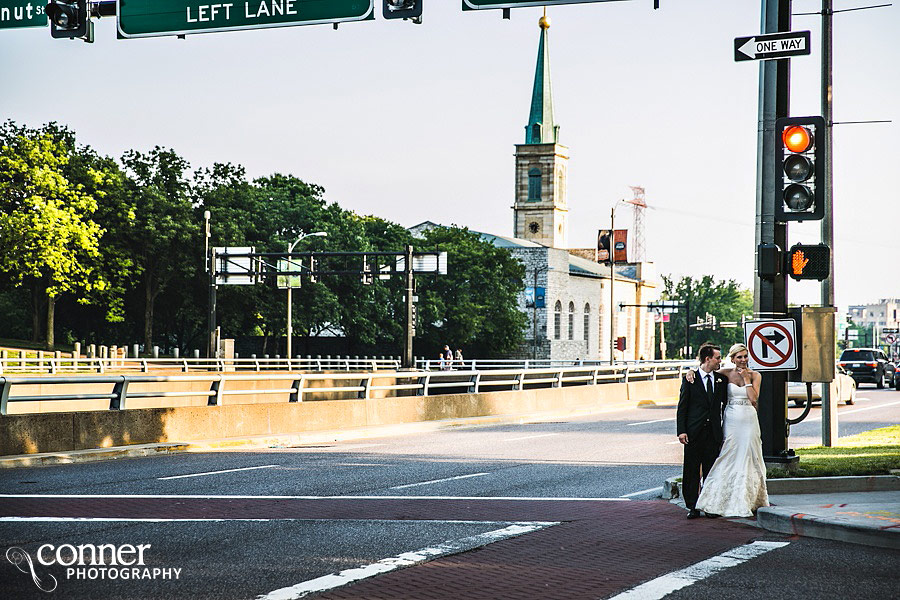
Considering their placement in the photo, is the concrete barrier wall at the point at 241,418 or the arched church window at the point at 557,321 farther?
the arched church window at the point at 557,321

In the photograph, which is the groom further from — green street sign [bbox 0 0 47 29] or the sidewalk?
green street sign [bbox 0 0 47 29]

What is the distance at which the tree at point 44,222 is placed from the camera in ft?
189

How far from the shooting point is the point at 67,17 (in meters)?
14.5

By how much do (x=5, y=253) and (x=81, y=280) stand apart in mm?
5855

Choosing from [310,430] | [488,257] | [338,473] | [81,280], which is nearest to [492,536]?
[338,473]

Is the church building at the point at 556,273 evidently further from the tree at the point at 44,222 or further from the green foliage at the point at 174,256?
the tree at the point at 44,222

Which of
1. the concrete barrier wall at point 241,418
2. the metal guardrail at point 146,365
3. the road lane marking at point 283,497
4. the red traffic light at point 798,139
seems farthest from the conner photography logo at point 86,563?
the metal guardrail at point 146,365

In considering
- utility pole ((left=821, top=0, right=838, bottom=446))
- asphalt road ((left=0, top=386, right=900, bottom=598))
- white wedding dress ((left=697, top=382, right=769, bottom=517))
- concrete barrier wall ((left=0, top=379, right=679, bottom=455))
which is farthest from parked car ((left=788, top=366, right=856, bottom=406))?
white wedding dress ((left=697, top=382, right=769, bottom=517))

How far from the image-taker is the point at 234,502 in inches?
497

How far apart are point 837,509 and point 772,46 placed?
18.2 ft

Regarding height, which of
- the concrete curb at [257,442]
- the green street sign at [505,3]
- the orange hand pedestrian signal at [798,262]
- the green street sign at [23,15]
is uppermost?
the green street sign at [23,15]

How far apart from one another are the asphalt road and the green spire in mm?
109521

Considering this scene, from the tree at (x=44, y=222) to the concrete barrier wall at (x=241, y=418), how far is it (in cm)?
3350

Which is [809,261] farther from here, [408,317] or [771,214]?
[408,317]
